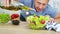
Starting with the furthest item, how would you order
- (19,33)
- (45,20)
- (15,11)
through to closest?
(15,11)
(45,20)
(19,33)

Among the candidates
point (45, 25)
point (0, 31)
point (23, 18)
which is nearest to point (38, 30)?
point (45, 25)

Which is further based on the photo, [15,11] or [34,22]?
[15,11]

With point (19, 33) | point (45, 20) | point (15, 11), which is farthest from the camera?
point (15, 11)

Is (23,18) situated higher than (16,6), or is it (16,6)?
(16,6)

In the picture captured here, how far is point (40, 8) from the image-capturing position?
1.42 m

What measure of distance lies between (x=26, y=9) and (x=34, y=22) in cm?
40

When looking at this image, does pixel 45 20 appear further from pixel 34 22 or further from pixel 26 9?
pixel 26 9

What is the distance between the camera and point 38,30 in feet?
3.37

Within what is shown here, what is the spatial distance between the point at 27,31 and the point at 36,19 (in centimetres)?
10

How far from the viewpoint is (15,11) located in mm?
1394

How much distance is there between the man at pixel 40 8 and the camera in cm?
141

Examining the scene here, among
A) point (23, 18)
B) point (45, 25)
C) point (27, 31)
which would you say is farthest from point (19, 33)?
point (23, 18)

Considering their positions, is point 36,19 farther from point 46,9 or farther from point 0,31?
point 46,9

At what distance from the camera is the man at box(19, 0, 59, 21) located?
4.62 ft
